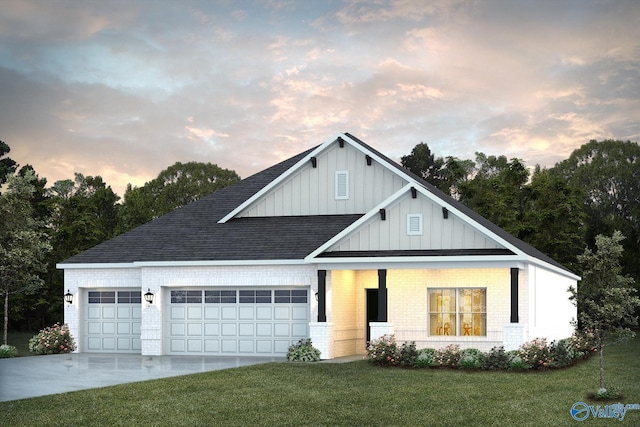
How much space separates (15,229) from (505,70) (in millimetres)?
19825

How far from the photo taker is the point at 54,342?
3127 centimetres

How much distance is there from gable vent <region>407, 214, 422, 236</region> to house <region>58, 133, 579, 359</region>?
3cm

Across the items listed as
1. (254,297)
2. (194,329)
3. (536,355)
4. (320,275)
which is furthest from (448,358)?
(194,329)

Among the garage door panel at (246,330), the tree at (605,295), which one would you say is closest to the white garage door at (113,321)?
the garage door panel at (246,330)

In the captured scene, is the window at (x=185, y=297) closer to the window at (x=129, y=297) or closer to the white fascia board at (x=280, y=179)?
the window at (x=129, y=297)

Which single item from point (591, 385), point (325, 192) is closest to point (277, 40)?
point (325, 192)

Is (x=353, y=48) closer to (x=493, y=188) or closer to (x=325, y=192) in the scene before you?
(x=325, y=192)

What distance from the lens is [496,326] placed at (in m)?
28.0

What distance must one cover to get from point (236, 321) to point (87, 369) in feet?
20.5

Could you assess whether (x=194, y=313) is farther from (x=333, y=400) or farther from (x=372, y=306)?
(x=333, y=400)

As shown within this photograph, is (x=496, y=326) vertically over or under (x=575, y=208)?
under

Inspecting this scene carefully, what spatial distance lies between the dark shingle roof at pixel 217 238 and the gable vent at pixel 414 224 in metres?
3.71

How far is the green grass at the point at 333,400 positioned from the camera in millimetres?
16266

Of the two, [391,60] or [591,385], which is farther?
[391,60]
